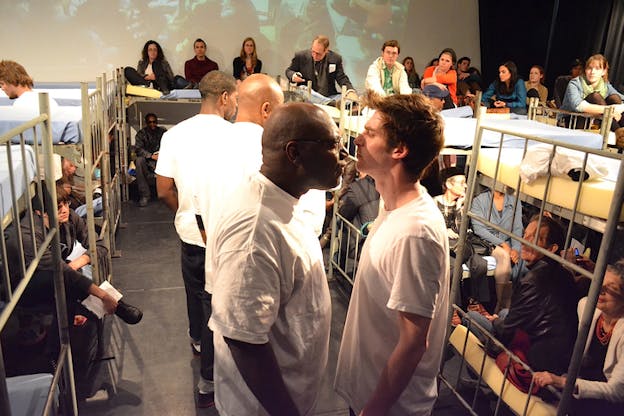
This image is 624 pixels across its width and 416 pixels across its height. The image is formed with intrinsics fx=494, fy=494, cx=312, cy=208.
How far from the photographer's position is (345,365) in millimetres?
1591

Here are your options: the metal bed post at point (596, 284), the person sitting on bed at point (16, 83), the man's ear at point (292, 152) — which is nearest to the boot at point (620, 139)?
the metal bed post at point (596, 284)

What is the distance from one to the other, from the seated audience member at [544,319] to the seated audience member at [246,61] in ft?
22.5

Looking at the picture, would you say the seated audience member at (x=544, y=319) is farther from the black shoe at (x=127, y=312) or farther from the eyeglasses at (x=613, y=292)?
the black shoe at (x=127, y=312)

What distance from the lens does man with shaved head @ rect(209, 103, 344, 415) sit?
1.12 m

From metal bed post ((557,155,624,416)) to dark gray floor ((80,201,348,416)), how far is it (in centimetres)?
127

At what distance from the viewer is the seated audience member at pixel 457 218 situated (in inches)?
129

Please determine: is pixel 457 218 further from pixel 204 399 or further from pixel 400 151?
pixel 400 151

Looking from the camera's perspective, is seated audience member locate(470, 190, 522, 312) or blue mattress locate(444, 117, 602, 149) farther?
blue mattress locate(444, 117, 602, 149)

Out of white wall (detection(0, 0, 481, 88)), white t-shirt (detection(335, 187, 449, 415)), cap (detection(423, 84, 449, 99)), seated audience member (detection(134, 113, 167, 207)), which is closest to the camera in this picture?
white t-shirt (detection(335, 187, 449, 415))

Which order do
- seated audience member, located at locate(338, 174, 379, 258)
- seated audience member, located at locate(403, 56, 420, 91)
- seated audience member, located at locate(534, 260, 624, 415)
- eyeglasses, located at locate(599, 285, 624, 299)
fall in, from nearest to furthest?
1. seated audience member, located at locate(534, 260, 624, 415)
2. eyeglasses, located at locate(599, 285, 624, 299)
3. seated audience member, located at locate(338, 174, 379, 258)
4. seated audience member, located at locate(403, 56, 420, 91)

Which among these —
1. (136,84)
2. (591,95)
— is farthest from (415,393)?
(136,84)

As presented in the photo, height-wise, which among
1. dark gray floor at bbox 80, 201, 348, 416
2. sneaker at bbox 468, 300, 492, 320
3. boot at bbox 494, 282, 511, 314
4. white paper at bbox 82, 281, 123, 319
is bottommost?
dark gray floor at bbox 80, 201, 348, 416

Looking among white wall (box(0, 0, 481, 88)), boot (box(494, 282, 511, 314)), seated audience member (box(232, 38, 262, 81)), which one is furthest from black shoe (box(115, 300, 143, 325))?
white wall (box(0, 0, 481, 88))

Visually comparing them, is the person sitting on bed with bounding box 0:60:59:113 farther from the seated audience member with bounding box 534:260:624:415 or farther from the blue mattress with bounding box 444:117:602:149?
the seated audience member with bounding box 534:260:624:415
